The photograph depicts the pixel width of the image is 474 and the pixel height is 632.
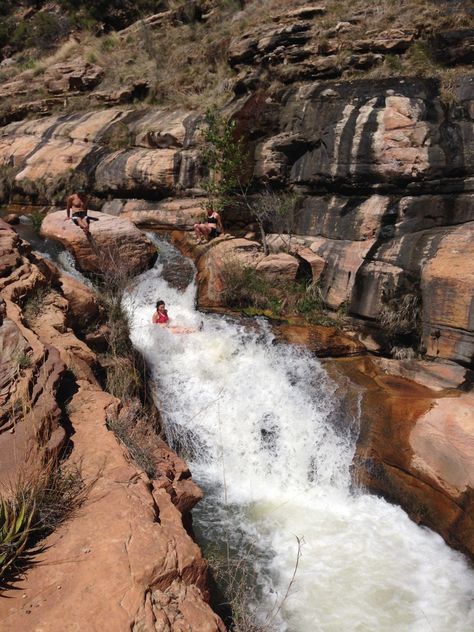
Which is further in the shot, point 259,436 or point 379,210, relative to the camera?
point 379,210

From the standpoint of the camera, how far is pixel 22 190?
629 inches

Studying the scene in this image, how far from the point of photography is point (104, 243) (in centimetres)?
1077

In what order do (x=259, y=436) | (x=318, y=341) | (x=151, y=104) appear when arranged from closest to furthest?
(x=259, y=436) → (x=318, y=341) → (x=151, y=104)

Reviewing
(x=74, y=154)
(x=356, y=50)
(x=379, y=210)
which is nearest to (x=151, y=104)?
(x=74, y=154)

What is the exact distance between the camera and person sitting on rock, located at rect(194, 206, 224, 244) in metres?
11.9

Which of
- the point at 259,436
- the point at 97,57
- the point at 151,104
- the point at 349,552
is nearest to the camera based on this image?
the point at 349,552

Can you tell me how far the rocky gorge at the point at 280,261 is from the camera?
3.16 metres

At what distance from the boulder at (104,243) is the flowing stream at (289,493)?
1.62m

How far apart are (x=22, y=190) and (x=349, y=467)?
14786 mm

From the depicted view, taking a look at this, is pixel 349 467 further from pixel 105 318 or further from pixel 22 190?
pixel 22 190

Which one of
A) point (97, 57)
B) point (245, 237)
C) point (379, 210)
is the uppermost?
point (97, 57)

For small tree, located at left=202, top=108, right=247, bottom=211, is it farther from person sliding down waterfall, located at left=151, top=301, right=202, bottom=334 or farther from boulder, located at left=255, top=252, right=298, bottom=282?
person sliding down waterfall, located at left=151, top=301, right=202, bottom=334

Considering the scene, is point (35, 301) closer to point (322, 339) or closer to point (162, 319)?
point (162, 319)

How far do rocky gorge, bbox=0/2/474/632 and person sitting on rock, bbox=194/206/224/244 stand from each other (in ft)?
1.49
